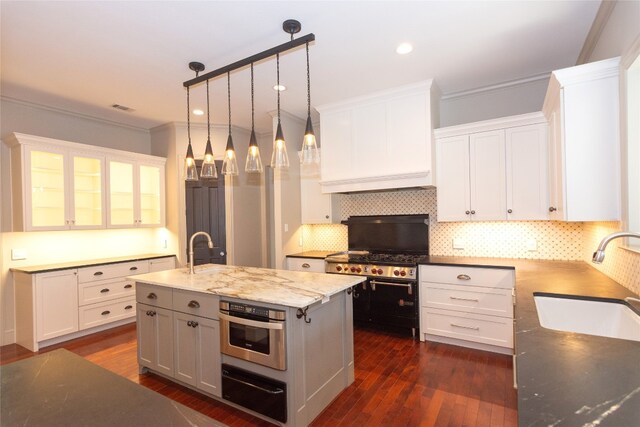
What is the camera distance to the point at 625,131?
1.95 m

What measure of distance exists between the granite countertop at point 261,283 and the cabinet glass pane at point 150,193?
Result: 7.06ft

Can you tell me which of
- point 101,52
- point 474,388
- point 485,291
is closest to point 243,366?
point 474,388

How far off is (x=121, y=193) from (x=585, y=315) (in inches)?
200

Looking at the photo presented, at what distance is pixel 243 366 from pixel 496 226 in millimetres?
2943

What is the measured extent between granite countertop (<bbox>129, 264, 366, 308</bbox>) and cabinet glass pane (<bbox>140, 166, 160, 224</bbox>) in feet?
7.06

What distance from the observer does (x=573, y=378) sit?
89 centimetres

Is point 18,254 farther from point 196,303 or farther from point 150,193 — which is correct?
point 196,303

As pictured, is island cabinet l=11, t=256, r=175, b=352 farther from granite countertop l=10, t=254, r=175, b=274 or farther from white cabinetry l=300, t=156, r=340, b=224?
white cabinetry l=300, t=156, r=340, b=224

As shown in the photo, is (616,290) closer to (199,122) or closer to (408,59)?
(408,59)

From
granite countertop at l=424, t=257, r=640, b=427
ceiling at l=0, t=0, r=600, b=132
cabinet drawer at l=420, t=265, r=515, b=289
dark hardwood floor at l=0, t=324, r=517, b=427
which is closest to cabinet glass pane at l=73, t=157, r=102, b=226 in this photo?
ceiling at l=0, t=0, r=600, b=132

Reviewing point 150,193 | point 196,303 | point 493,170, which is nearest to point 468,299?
point 493,170

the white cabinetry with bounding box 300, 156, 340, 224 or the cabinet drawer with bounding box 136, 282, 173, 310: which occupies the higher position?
the white cabinetry with bounding box 300, 156, 340, 224

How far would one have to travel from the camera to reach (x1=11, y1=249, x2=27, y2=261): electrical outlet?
142 inches

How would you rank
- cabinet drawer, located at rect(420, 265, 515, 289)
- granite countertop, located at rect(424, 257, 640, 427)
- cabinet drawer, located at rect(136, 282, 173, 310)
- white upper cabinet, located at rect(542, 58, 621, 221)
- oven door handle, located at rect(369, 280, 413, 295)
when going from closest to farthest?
granite countertop, located at rect(424, 257, 640, 427), white upper cabinet, located at rect(542, 58, 621, 221), cabinet drawer, located at rect(136, 282, 173, 310), cabinet drawer, located at rect(420, 265, 515, 289), oven door handle, located at rect(369, 280, 413, 295)
